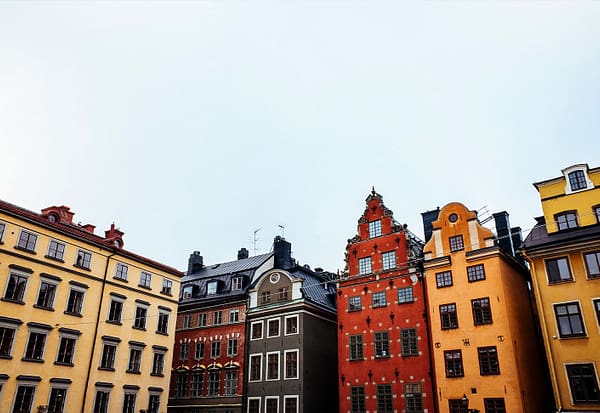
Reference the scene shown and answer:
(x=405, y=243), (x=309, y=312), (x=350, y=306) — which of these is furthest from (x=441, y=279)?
(x=309, y=312)

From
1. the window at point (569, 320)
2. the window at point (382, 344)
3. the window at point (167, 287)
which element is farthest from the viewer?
the window at point (167, 287)

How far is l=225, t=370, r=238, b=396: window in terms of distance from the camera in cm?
4169

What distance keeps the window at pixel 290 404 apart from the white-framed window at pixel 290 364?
60.8 inches

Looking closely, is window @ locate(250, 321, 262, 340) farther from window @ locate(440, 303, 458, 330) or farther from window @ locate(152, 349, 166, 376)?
window @ locate(440, 303, 458, 330)

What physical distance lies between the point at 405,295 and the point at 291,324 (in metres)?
10.5

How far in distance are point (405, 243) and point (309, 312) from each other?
410 inches

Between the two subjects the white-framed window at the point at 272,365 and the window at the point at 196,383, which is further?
the window at the point at 196,383

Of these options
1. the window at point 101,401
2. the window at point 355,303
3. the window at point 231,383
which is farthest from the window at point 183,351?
the window at point 355,303

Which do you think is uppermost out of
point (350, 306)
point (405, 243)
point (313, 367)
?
point (405, 243)

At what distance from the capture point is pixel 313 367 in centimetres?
3919

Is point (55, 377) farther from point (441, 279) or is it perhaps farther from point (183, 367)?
point (441, 279)

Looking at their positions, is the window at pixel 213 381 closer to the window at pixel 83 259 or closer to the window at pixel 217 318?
the window at pixel 217 318

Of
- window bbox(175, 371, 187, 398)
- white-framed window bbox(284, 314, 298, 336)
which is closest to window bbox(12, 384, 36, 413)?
window bbox(175, 371, 187, 398)

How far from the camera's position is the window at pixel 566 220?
30.0 m
